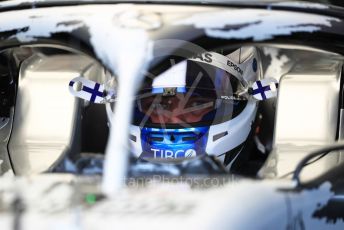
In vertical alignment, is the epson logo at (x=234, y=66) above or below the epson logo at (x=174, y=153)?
above

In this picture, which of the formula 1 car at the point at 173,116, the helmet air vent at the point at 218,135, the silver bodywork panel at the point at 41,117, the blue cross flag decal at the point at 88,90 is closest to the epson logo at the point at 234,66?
the formula 1 car at the point at 173,116

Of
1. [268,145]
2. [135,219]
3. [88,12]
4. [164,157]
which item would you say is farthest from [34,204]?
[268,145]

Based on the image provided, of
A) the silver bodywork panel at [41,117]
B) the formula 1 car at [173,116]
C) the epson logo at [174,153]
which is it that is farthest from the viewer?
the silver bodywork panel at [41,117]

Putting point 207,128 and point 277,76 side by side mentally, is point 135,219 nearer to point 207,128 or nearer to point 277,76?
point 207,128

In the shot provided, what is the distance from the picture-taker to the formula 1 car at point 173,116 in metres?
1.49

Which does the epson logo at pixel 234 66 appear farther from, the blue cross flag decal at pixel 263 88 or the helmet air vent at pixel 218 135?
the helmet air vent at pixel 218 135

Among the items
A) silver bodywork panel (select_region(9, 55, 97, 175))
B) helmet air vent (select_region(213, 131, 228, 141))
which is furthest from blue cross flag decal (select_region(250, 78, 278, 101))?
silver bodywork panel (select_region(9, 55, 97, 175))

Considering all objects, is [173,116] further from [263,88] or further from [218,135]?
[263,88]

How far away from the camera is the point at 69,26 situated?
1.70m

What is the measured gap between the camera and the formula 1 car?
149 centimetres

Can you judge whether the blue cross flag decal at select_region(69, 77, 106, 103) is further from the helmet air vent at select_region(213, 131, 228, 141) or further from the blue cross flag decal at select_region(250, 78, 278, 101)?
the blue cross flag decal at select_region(250, 78, 278, 101)

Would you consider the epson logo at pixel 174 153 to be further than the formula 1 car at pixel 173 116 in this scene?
Yes

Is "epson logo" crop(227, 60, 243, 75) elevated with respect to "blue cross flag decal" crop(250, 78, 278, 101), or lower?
elevated

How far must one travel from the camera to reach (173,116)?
218 centimetres
